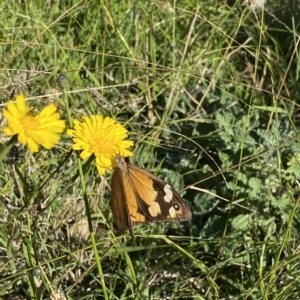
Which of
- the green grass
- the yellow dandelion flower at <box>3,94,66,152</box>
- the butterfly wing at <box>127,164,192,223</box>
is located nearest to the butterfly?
the butterfly wing at <box>127,164,192,223</box>

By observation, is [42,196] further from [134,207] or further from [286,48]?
[286,48]

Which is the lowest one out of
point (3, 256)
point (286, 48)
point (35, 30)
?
point (3, 256)

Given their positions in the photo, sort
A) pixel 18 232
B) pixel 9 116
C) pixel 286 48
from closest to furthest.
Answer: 1. pixel 9 116
2. pixel 18 232
3. pixel 286 48

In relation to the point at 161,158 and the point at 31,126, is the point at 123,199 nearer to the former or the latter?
the point at 31,126

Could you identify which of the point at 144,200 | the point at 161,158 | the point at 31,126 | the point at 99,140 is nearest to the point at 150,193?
the point at 144,200

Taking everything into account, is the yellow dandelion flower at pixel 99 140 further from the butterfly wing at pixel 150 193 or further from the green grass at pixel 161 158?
the green grass at pixel 161 158

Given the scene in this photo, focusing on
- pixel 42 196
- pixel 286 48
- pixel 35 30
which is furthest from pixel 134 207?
pixel 286 48

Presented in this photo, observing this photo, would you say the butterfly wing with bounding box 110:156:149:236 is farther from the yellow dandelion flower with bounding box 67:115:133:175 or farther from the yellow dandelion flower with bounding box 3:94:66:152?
the yellow dandelion flower with bounding box 3:94:66:152
